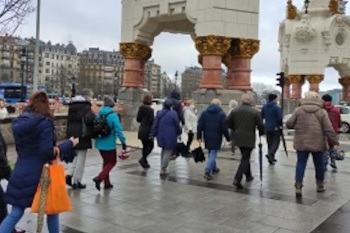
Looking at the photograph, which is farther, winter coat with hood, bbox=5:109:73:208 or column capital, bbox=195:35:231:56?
column capital, bbox=195:35:231:56

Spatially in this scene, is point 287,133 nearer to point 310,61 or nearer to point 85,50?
point 310,61

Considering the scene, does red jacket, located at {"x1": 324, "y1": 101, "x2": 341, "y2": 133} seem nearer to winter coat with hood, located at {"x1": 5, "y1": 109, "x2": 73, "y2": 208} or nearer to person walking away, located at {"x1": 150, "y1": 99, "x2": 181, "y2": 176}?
person walking away, located at {"x1": 150, "y1": 99, "x2": 181, "y2": 176}

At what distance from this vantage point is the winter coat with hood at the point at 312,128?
7750mm

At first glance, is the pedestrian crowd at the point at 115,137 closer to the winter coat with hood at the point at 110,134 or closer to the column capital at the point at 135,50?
the winter coat with hood at the point at 110,134

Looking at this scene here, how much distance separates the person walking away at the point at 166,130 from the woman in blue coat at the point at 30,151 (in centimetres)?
491

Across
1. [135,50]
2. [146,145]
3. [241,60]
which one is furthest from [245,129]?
[135,50]

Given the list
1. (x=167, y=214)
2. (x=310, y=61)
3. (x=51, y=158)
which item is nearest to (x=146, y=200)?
(x=167, y=214)

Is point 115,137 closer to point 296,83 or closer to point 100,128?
point 100,128

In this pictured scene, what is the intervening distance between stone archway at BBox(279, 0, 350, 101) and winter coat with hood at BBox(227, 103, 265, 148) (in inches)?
1008

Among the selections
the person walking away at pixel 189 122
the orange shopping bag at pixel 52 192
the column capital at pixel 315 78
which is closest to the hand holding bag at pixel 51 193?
the orange shopping bag at pixel 52 192

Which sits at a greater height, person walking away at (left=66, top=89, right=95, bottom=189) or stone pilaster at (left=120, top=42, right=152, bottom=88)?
stone pilaster at (left=120, top=42, right=152, bottom=88)

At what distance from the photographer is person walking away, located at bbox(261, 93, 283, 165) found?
11.7 m

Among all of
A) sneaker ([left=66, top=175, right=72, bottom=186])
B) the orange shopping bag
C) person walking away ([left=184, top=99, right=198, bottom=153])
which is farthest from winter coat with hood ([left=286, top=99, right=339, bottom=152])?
person walking away ([left=184, top=99, right=198, bottom=153])

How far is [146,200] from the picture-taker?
7.31 m
